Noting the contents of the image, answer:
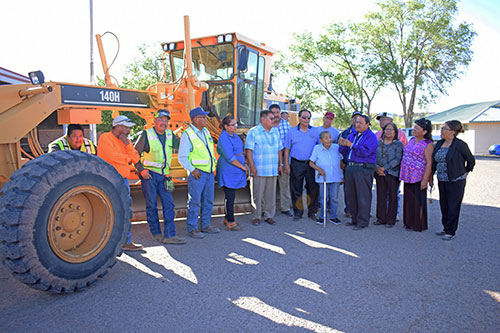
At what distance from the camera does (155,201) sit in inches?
217

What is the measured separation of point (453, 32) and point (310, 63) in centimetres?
994

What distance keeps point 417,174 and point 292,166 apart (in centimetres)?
209

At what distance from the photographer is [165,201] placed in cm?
556

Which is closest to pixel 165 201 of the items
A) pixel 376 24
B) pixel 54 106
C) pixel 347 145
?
pixel 54 106

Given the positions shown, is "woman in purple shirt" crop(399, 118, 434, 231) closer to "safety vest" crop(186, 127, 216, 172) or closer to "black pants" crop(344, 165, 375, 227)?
"black pants" crop(344, 165, 375, 227)

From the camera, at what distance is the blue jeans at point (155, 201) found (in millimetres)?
5457

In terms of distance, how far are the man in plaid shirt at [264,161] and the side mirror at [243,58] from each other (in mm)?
1107

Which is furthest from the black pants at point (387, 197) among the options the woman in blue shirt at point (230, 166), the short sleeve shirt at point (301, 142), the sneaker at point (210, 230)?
the sneaker at point (210, 230)

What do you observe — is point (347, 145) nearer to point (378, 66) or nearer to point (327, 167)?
point (327, 167)

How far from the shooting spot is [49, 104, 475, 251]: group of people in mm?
5477

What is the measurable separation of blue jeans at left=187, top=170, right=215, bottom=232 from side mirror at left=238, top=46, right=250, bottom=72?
233 cm

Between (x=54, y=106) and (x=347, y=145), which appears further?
(x=347, y=145)

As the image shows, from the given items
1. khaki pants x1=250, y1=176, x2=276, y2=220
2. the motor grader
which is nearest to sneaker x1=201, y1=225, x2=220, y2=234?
the motor grader

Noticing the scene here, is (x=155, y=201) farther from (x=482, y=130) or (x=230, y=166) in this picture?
(x=482, y=130)
